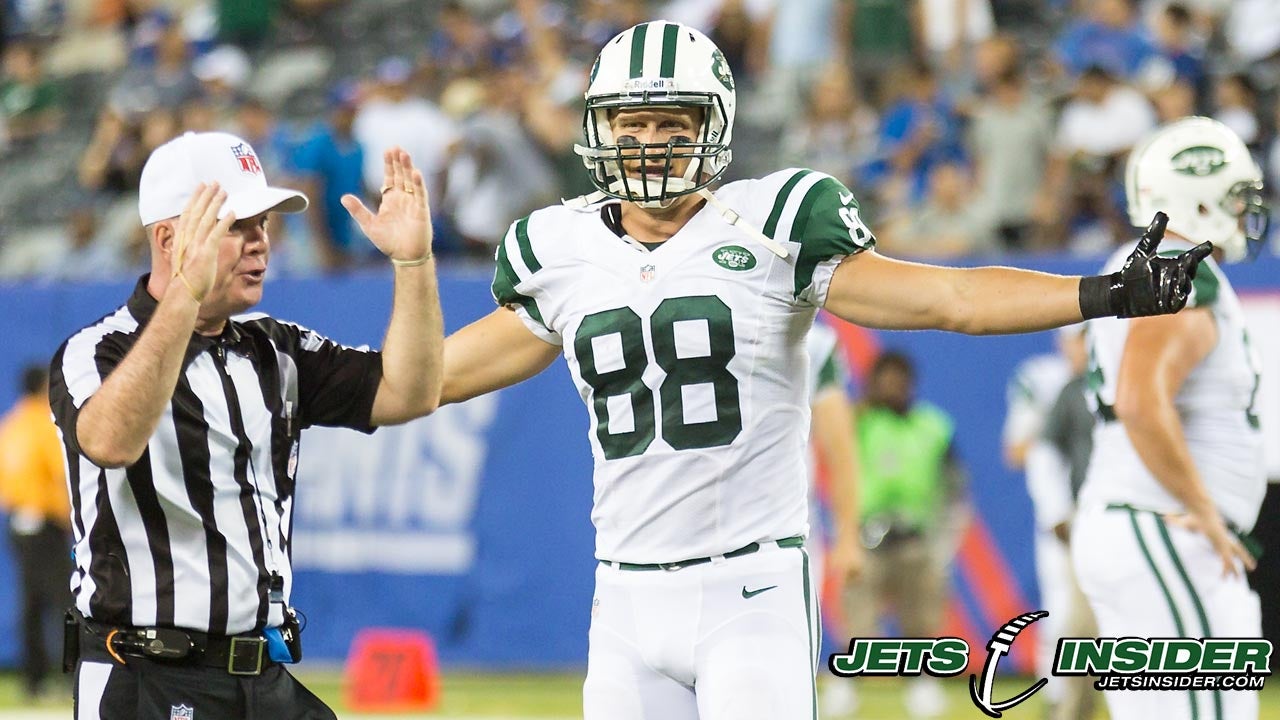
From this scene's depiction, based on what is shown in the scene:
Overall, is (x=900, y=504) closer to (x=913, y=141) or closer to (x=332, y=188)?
(x=913, y=141)

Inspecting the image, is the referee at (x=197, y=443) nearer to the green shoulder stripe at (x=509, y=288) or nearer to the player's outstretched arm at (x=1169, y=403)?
the green shoulder stripe at (x=509, y=288)

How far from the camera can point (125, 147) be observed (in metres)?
12.7

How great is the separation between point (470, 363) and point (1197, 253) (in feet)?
5.29

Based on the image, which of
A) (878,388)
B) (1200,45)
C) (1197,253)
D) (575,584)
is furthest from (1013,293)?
(1200,45)

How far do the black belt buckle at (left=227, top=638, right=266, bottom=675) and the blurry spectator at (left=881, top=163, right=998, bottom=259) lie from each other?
6289 millimetres

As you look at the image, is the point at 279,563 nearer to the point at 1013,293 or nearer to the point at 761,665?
the point at 761,665

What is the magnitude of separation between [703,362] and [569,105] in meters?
7.79

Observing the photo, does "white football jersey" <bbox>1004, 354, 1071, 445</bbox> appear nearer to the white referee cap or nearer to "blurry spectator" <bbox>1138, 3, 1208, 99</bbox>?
"blurry spectator" <bbox>1138, 3, 1208, 99</bbox>

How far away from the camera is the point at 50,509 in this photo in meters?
10.1

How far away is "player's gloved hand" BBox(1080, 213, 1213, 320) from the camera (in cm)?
343

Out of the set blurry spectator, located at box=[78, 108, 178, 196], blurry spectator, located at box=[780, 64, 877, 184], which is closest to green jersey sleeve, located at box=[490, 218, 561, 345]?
blurry spectator, located at box=[780, 64, 877, 184]

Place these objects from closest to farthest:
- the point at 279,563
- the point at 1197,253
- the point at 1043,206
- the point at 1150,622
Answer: the point at 1197,253 → the point at 279,563 → the point at 1150,622 → the point at 1043,206

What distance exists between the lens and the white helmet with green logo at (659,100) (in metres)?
3.81

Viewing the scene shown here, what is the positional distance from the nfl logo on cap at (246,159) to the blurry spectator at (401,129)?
287 inches
